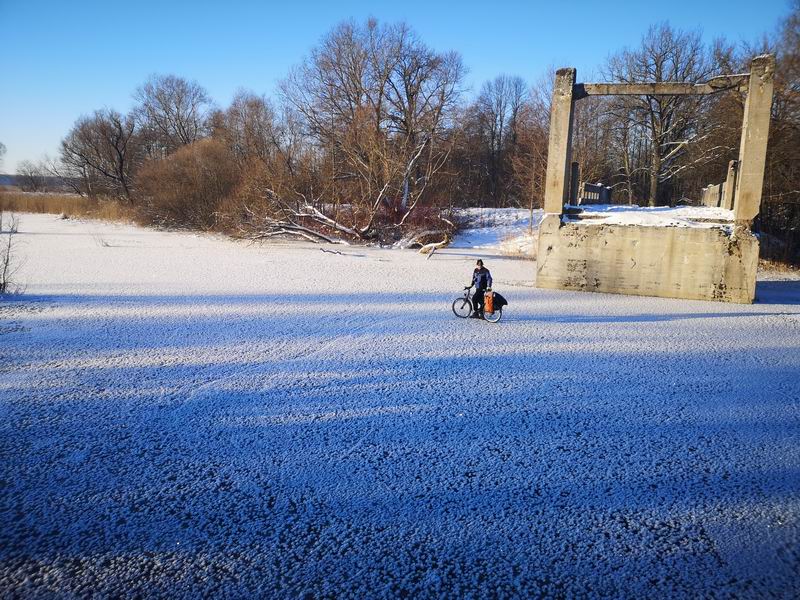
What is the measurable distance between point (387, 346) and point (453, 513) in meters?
4.51

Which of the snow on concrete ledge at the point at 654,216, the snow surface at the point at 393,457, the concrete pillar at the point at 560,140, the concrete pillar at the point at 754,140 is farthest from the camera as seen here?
the concrete pillar at the point at 560,140

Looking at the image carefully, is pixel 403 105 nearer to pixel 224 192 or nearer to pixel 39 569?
pixel 224 192

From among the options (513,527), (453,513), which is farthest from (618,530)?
(453,513)

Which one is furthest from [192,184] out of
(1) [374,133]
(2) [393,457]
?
(2) [393,457]

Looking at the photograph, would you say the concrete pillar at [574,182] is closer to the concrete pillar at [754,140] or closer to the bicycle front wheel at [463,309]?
the concrete pillar at [754,140]

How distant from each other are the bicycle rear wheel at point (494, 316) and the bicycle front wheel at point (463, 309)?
15.0 inches

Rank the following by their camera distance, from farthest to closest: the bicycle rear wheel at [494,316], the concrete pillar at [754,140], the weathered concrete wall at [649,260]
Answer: the weathered concrete wall at [649,260] → the concrete pillar at [754,140] → the bicycle rear wheel at [494,316]

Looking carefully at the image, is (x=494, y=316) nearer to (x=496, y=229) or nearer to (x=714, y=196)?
(x=714, y=196)

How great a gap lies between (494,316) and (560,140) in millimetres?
6899

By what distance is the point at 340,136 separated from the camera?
3206 centimetres

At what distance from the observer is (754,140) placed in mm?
12273

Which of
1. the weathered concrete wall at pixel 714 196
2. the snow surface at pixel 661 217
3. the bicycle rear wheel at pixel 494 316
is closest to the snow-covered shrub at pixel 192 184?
the snow surface at pixel 661 217

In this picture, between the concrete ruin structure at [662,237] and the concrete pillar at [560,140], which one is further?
the concrete pillar at [560,140]

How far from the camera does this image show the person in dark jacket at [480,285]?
9.74 metres
